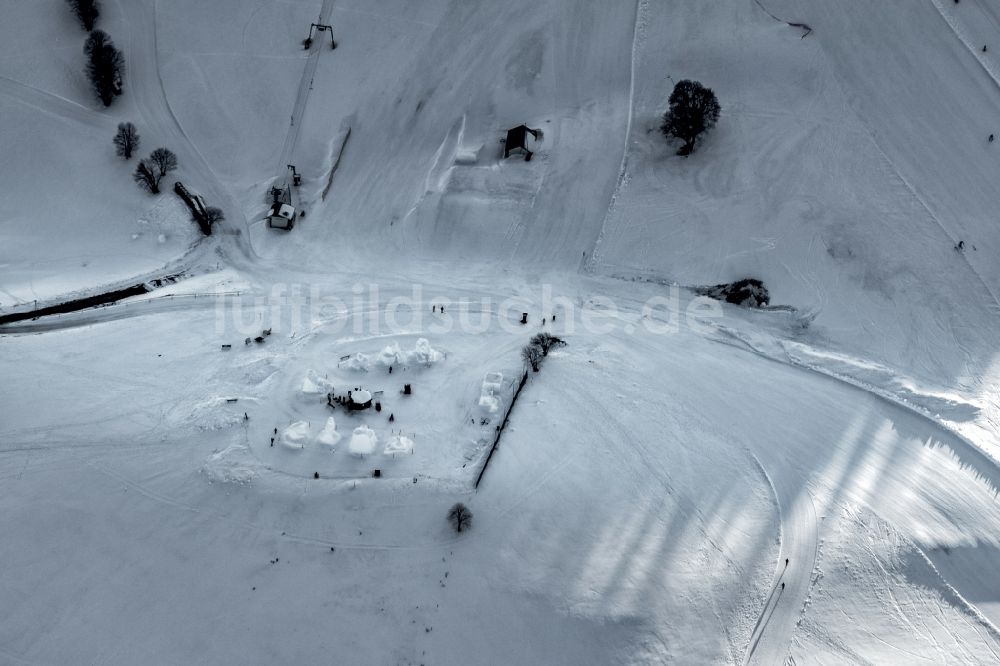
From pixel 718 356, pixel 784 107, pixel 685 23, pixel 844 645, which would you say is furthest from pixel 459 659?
pixel 685 23

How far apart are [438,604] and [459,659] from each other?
7.99 feet

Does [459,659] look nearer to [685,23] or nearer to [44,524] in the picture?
[44,524]

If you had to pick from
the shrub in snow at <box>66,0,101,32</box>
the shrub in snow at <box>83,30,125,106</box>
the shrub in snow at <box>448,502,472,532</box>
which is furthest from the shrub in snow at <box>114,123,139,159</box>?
the shrub in snow at <box>448,502,472,532</box>

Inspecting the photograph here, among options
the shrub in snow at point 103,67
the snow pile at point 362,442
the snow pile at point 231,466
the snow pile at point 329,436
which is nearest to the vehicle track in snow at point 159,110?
the shrub in snow at point 103,67

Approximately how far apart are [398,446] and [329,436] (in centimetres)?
352

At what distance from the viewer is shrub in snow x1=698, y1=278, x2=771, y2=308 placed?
156ft

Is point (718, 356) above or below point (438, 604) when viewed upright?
above

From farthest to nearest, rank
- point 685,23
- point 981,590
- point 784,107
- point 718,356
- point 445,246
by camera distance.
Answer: point 685,23
point 784,107
point 445,246
point 718,356
point 981,590

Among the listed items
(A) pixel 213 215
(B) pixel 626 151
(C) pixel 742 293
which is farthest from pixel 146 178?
(C) pixel 742 293

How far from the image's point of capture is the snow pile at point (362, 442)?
119 ft

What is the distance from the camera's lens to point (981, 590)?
33125mm

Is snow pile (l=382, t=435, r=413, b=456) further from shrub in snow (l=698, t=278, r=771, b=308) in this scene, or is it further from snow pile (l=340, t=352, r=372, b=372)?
shrub in snow (l=698, t=278, r=771, b=308)

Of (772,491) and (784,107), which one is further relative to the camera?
(784,107)

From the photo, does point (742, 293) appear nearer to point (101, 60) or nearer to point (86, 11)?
point (101, 60)
